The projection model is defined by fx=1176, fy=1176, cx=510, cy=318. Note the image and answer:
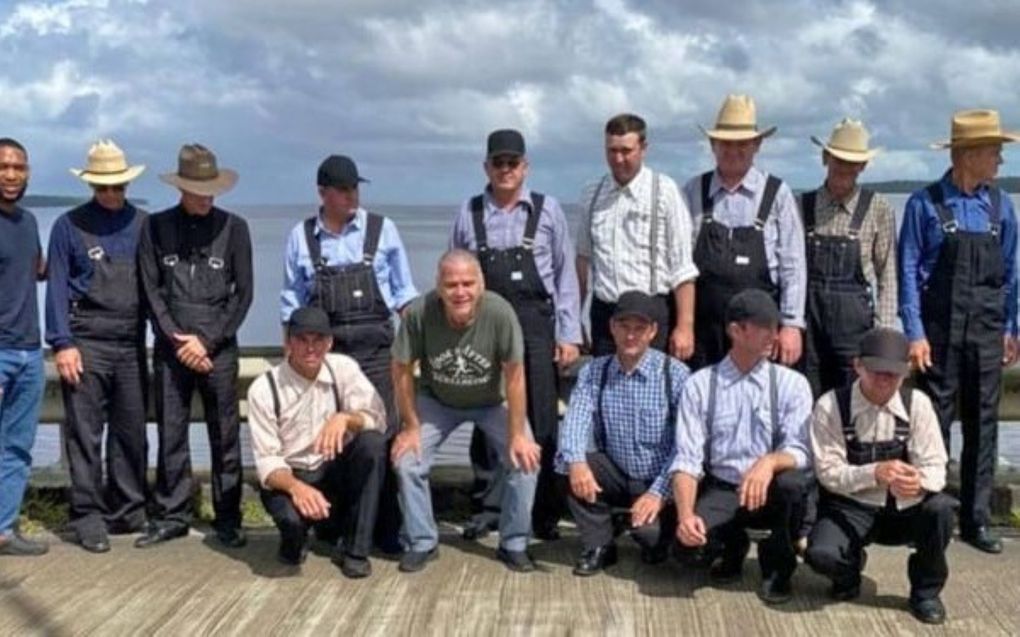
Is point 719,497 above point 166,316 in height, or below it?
below

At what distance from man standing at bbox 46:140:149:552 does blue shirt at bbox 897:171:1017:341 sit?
12.2 ft

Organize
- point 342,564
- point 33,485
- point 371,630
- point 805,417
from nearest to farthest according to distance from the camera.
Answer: point 371,630 < point 805,417 < point 342,564 < point 33,485

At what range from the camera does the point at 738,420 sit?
5074 millimetres

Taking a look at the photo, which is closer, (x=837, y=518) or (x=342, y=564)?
(x=837, y=518)

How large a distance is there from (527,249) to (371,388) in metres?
1.00

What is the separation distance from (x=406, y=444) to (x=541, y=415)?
27.4 inches

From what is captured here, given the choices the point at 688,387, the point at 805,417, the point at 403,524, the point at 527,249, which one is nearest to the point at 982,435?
the point at 805,417

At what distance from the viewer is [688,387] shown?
202 inches

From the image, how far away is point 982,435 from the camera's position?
18.4ft

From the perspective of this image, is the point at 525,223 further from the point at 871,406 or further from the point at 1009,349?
the point at 1009,349

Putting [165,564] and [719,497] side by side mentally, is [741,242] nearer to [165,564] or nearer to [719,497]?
[719,497]

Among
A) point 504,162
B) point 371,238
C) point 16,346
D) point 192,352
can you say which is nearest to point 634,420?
point 504,162

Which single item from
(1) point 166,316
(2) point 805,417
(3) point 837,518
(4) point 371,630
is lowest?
(4) point 371,630

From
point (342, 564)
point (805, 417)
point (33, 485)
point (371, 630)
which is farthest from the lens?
point (33, 485)
